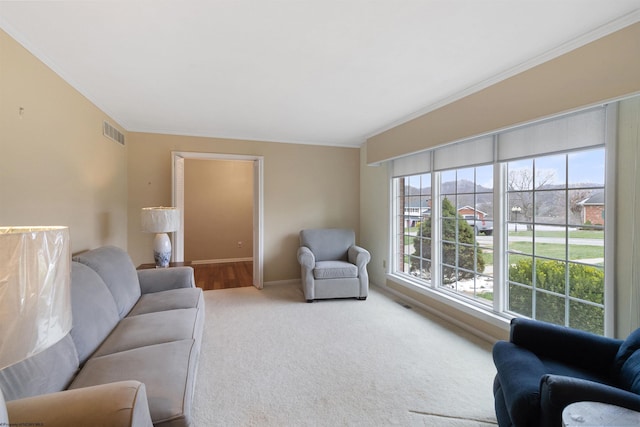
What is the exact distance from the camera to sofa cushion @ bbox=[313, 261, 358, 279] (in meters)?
3.68

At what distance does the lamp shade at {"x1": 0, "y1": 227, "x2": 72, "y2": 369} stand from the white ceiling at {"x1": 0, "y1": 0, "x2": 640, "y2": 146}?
4.58ft

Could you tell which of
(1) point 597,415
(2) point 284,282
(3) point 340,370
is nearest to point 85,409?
(3) point 340,370

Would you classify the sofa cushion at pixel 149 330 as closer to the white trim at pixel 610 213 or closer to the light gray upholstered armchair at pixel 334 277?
the light gray upholstered armchair at pixel 334 277

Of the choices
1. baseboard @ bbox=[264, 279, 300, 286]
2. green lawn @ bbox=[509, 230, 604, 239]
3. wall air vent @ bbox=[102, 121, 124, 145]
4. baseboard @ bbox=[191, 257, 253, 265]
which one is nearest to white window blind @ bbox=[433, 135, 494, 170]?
green lawn @ bbox=[509, 230, 604, 239]

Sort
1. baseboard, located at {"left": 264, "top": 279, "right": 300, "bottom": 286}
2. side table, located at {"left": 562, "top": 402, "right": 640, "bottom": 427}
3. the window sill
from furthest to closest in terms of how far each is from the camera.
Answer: baseboard, located at {"left": 264, "top": 279, "right": 300, "bottom": 286} < the window sill < side table, located at {"left": 562, "top": 402, "right": 640, "bottom": 427}

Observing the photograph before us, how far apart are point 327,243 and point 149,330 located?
2.76 m

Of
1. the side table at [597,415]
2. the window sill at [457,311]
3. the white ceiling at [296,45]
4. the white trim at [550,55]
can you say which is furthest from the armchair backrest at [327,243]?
the side table at [597,415]

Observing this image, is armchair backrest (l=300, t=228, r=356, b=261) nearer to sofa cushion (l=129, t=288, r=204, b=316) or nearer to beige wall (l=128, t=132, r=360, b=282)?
beige wall (l=128, t=132, r=360, b=282)

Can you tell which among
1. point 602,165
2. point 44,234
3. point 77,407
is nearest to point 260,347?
point 77,407

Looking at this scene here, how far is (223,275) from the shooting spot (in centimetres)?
516

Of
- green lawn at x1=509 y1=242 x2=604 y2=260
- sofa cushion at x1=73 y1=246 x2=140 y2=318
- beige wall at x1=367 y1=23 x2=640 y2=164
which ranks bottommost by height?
sofa cushion at x1=73 y1=246 x2=140 y2=318

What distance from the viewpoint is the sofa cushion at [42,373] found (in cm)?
109

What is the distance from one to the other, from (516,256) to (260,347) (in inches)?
99.2

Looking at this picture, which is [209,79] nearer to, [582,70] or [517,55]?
[517,55]
